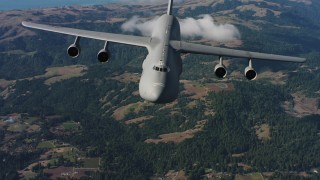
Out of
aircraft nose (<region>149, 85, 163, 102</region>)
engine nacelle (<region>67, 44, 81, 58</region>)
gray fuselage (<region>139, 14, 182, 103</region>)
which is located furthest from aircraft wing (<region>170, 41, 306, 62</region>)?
engine nacelle (<region>67, 44, 81, 58</region>)

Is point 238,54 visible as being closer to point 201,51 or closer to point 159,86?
point 201,51

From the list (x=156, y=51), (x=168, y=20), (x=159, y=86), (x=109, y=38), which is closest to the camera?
(x=159, y=86)

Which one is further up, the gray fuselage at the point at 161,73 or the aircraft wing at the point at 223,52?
the aircraft wing at the point at 223,52

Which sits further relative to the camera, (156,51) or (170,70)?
(156,51)

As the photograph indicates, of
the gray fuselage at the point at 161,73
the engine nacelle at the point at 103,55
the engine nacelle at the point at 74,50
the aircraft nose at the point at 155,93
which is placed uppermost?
the engine nacelle at the point at 74,50

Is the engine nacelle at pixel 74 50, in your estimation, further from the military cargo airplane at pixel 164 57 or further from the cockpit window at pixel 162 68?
the cockpit window at pixel 162 68

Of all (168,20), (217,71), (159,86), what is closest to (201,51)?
(217,71)

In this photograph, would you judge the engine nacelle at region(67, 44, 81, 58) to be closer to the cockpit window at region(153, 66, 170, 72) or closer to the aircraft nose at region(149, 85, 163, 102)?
the cockpit window at region(153, 66, 170, 72)

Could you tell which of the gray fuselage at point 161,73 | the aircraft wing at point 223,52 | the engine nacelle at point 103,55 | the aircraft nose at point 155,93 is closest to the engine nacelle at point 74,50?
the engine nacelle at point 103,55

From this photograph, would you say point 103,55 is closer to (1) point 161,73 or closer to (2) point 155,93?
(1) point 161,73
